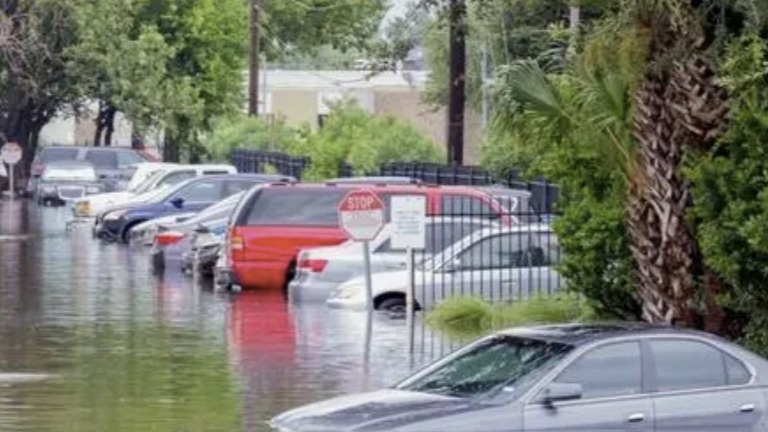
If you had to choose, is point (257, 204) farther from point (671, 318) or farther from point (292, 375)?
point (671, 318)

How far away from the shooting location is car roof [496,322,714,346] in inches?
577

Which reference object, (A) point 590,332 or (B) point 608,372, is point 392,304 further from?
(B) point 608,372

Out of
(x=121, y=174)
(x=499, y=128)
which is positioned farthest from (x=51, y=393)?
(x=121, y=174)

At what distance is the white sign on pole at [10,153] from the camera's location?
69250mm

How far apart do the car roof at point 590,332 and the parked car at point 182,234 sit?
74.9ft

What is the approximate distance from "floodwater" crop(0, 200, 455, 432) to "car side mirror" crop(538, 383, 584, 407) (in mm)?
4182

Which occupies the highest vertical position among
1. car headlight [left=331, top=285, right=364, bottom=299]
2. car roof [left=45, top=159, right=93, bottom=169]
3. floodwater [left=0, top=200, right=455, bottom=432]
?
car roof [left=45, top=159, right=93, bottom=169]

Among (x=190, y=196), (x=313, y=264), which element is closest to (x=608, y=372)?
(x=313, y=264)

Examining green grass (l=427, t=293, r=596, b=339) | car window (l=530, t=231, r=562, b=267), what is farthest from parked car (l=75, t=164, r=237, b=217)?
green grass (l=427, t=293, r=596, b=339)

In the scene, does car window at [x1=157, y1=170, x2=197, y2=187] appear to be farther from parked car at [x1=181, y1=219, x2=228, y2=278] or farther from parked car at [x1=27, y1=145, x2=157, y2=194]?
parked car at [x1=27, y1=145, x2=157, y2=194]

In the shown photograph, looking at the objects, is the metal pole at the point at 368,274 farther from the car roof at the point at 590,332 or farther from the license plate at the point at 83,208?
the license plate at the point at 83,208

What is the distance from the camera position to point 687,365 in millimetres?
14688

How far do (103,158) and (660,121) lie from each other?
50.9 metres

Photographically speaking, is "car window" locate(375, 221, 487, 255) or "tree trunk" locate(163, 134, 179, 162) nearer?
"car window" locate(375, 221, 487, 255)
